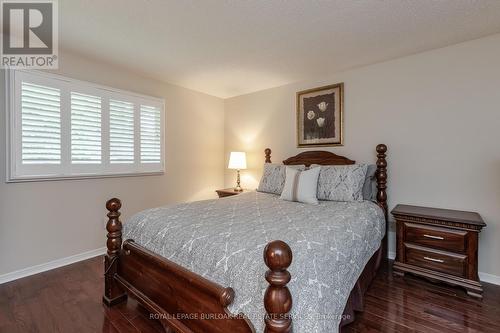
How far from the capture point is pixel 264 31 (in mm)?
2221

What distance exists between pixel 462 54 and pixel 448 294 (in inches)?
89.2

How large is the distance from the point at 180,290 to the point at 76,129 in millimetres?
2302

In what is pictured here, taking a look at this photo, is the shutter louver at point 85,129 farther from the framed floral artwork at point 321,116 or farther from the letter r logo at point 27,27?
the framed floral artwork at point 321,116

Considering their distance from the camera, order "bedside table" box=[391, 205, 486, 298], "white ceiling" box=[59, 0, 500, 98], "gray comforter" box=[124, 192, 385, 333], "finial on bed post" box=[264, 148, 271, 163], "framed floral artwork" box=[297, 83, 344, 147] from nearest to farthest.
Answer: "gray comforter" box=[124, 192, 385, 333] < "white ceiling" box=[59, 0, 500, 98] < "bedside table" box=[391, 205, 486, 298] < "framed floral artwork" box=[297, 83, 344, 147] < "finial on bed post" box=[264, 148, 271, 163]

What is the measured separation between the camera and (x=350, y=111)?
314 cm

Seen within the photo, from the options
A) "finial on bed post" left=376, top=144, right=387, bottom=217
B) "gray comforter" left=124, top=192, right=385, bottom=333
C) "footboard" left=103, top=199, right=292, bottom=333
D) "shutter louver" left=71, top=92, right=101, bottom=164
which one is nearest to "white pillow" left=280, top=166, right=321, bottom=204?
"gray comforter" left=124, top=192, right=385, bottom=333

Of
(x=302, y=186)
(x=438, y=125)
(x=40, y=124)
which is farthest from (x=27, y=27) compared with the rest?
(x=438, y=125)

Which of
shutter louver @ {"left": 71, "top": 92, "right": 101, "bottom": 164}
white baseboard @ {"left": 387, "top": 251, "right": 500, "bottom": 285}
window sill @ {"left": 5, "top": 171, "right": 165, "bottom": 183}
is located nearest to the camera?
white baseboard @ {"left": 387, "top": 251, "right": 500, "bottom": 285}

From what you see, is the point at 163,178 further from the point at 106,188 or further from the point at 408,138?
the point at 408,138

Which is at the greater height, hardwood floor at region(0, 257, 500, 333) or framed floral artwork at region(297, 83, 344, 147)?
framed floral artwork at region(297, 83, 344, 147)

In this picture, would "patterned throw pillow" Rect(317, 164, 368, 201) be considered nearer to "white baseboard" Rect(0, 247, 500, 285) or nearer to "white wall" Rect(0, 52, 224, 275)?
"white baseboard" Rect(0, 247, 500, 285)

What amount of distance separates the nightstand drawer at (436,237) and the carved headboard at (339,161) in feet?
1.19

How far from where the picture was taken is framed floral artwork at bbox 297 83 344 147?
10.6 feet

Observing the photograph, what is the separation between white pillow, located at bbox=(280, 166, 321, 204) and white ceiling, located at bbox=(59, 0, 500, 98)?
1.32m
